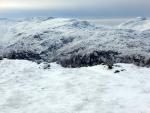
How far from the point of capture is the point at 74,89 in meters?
24.9

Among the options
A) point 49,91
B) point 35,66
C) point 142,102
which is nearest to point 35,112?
point 49,91

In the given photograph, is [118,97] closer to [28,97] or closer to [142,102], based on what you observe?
[142,102]

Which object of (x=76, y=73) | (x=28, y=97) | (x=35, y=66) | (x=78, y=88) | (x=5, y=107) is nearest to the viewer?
(x=5, y=107)

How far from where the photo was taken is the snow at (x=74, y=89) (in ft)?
68.8

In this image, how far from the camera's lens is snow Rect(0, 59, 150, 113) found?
2098 cm

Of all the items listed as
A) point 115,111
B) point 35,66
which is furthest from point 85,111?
point 35,66

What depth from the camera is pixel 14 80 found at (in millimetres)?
28328

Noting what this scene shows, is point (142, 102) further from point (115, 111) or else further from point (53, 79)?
point (53, 79)

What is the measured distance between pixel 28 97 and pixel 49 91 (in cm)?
192

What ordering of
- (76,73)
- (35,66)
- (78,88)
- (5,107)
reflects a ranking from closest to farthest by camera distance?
(5,107) → (78,88) → (76,73) → (35,66)

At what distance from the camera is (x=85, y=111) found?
20.3m

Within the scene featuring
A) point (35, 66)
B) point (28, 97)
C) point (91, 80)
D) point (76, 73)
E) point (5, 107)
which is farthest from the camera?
point (35, 66)

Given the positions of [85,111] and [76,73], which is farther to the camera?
[76,73]

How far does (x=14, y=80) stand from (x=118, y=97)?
9.84m
